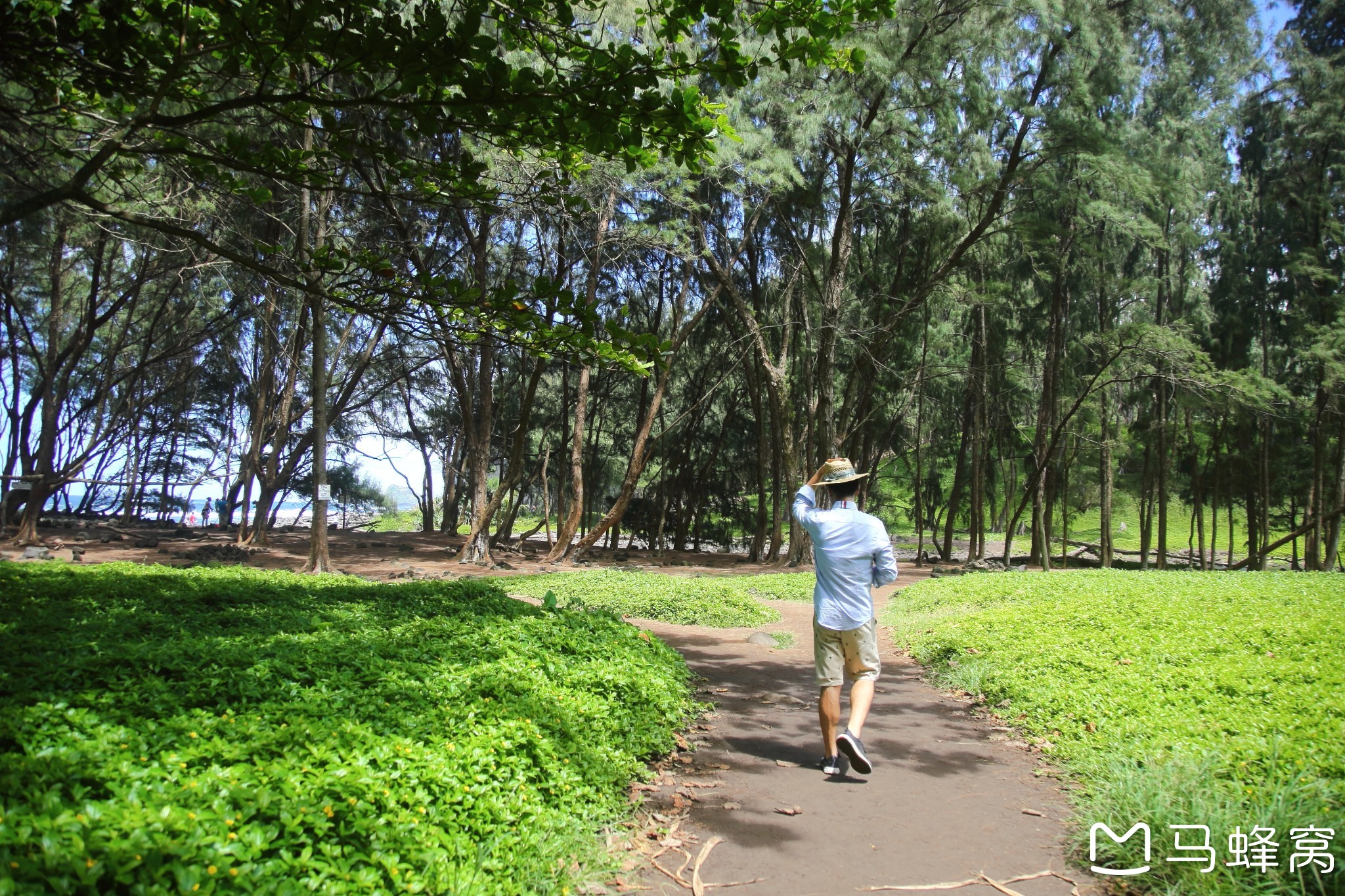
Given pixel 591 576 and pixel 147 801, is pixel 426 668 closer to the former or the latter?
pixel 147 801

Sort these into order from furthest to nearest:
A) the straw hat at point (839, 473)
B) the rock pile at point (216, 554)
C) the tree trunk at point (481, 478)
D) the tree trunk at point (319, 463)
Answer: the tree trunk at point (481, 478)
the rock pile at point (216, 554)
the tree trunk at point (319, 463)
the straw hat at point (839, 473)

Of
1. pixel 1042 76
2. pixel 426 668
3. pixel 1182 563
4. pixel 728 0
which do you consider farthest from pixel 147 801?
pixel 1182 563

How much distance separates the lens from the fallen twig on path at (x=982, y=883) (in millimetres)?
3430

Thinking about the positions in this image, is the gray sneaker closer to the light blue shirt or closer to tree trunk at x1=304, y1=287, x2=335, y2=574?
the light blue shirt

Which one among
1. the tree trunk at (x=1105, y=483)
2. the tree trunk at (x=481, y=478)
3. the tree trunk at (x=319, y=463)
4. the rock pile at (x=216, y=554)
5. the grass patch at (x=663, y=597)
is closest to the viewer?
the grass patch at (x=663, y=597)

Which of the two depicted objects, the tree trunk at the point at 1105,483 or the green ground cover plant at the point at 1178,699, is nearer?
the green ground cover plant at the point at 1178,699

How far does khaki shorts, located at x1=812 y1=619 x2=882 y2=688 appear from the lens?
4.96 meters

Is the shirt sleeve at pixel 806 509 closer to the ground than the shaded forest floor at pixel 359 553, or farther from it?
farther from it

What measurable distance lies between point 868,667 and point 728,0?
3.55 metres

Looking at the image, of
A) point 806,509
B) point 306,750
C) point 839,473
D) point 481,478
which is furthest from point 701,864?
point 481,478

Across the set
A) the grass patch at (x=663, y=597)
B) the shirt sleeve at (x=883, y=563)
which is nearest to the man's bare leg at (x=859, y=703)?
the shirt sleeve at (x=883, y=563)

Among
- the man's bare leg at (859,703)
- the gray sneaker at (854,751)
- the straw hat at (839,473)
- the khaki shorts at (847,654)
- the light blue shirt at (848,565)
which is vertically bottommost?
the gray sneaker at (854,751)

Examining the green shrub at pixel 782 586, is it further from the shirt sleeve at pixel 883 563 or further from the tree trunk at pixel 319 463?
the shirt sleeve at pixel 883 563

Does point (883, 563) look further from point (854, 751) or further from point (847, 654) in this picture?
point (854, 751)
